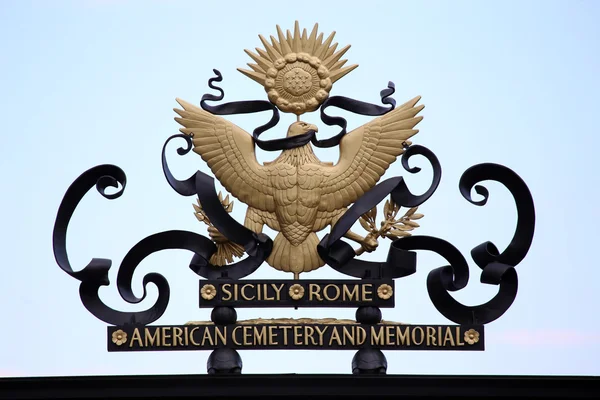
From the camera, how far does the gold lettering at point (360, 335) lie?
16.7m

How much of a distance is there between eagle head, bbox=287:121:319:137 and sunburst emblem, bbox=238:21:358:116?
15 centimetres

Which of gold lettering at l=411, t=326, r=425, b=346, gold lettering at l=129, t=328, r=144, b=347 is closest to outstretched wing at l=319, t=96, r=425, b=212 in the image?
gold lettering at l=411, t=326, r=425, b=346

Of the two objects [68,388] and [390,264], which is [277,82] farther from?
[68,388]

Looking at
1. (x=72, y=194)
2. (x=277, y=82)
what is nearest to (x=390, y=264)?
(x=277, y=82)

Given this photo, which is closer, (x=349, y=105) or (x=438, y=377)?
(x=438, y=377)

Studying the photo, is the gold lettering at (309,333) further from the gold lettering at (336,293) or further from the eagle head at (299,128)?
the eagle head at (299,128)

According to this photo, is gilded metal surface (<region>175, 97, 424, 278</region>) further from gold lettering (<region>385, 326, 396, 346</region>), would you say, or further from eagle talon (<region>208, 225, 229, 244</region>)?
gold lettering (<region>385, 326, 396, 346</region>)

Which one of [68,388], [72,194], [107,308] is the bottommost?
[68,388]

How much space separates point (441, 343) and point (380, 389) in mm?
954

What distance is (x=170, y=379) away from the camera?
16156 millimetres

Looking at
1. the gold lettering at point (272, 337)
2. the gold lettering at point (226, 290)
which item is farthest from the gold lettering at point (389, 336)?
the gold lettering at point (226, 290)

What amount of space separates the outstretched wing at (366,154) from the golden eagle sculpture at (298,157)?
1 cm

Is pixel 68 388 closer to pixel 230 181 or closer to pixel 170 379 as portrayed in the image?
pixel 170 379

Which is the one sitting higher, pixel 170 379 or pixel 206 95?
pixel 206 95
